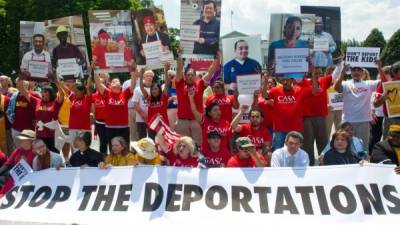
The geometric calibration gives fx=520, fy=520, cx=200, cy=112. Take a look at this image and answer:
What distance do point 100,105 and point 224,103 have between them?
7.99 ft

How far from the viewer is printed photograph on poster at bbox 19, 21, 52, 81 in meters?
8.92

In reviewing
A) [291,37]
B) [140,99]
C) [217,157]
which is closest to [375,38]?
[140,99]

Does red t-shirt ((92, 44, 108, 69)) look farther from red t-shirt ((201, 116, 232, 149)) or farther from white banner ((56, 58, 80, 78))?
red t-shirt ((201, 116, 232, 149))

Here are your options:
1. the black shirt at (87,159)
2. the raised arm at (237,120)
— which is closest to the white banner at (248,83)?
the raised arm at (237,120)

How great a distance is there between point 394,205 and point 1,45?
113 ft

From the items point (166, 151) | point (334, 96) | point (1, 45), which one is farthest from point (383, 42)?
point (166, 151)

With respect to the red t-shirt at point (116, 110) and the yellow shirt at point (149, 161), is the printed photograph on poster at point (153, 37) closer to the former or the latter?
the red t-shirt at point (116, 110)

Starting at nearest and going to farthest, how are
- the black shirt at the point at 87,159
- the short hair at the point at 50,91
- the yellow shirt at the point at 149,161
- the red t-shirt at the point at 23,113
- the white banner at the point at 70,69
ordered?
the yellow shirt at the point at 149,161
the black shirt at the point at 87,159
the white banner at the point at 70,69
the short hair at the point at 50,91
the red t-shirt at the point at 23,113

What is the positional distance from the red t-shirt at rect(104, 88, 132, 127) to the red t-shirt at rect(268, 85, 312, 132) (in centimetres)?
259

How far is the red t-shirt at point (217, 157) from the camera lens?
7094 millimetres

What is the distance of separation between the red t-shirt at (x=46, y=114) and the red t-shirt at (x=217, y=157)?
303cm

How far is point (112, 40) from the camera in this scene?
8.70m

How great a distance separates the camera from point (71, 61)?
882 cm

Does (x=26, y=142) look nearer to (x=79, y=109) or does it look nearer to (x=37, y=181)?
(x=37, y=181)
